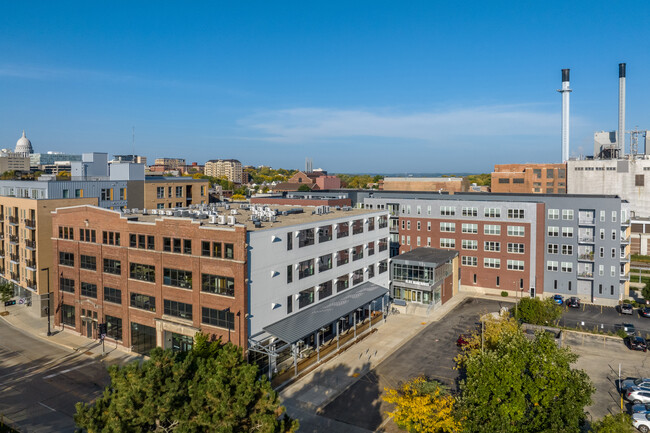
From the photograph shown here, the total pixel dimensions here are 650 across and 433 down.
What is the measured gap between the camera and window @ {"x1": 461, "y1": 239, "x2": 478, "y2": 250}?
76.9m

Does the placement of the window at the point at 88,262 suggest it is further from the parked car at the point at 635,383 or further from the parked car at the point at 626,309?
the parked car at the point at 626,309

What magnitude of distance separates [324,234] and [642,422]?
32384 millimetres

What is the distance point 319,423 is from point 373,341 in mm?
19215

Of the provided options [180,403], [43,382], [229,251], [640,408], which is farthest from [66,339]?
[640,408]

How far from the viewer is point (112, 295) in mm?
50250

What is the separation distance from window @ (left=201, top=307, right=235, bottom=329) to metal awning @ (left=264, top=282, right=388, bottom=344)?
364cm

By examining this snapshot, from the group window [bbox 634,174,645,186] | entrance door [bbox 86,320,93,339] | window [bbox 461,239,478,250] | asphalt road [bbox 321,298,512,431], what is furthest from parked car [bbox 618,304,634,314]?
entrance door [bbox 86,320,93,339]

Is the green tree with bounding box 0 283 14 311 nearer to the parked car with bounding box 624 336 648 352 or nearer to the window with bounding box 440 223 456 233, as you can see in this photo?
the window with bounding box 440 223 456 233

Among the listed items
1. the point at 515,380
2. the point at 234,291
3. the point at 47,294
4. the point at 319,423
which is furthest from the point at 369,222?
the point at 47,294

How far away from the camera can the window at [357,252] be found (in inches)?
2261

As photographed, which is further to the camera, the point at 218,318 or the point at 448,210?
the point at 448,210

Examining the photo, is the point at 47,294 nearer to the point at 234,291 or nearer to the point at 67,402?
the point at 67,402

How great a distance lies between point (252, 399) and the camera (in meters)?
23.3

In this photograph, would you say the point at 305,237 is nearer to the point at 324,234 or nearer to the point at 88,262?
the point at 324,234
